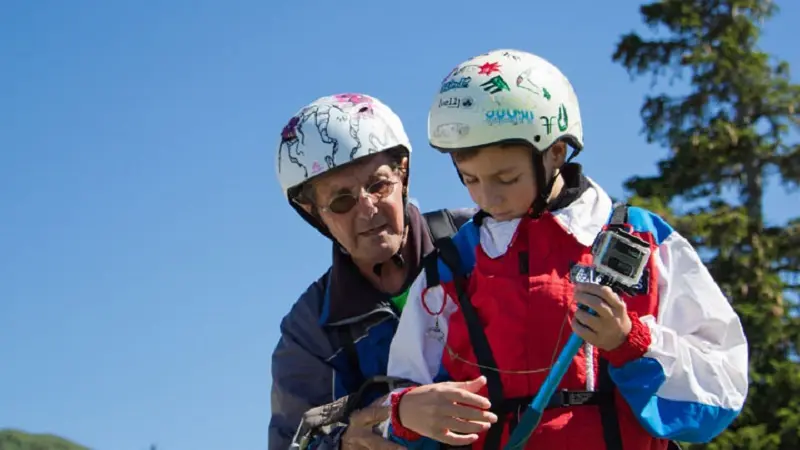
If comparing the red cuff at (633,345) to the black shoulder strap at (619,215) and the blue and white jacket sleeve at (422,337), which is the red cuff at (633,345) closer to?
the black shoulder strap at (619,215)

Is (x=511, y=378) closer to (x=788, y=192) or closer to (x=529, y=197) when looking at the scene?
(x=529, y=197)

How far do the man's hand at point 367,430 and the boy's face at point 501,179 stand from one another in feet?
3.76

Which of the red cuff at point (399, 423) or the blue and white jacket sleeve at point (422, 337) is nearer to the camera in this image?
the red cuff at point (399, 423)

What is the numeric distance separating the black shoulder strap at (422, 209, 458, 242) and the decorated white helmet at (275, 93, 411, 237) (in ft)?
1.22

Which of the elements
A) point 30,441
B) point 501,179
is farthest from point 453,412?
point 30,441

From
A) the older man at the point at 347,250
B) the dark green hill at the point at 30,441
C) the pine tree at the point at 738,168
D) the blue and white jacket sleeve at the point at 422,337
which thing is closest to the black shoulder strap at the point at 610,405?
the blue and white jacket sleeve at the point at 422,337

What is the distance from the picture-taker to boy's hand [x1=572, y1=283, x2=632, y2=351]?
15.5 feet

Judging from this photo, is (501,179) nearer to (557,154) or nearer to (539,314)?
(557,154)

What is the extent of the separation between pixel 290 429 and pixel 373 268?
3.25 ft

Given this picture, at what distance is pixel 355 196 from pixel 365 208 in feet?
0.38

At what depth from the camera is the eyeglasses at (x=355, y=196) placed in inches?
263

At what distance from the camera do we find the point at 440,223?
7086 millimetres

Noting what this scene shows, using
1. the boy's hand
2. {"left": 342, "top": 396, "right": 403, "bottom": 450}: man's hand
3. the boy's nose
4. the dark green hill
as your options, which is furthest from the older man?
the dark green hill

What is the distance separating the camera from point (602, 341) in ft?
15.8
